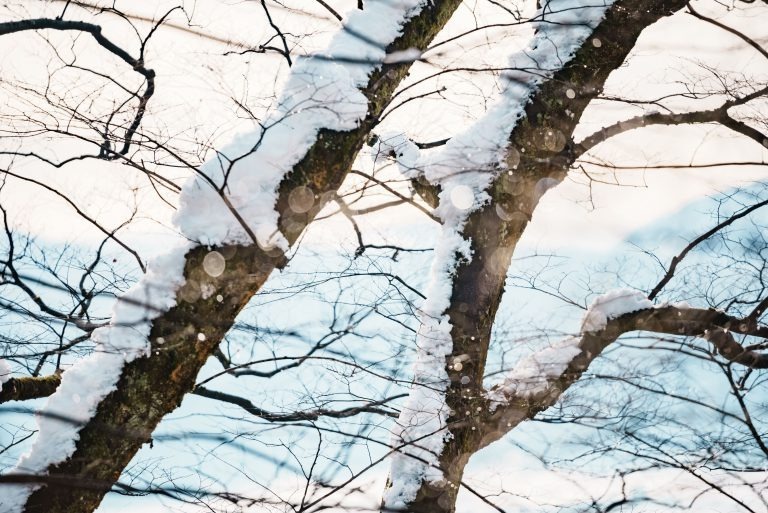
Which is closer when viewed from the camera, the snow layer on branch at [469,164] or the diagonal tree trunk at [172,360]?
the diagonal tree trunk at [172,360]

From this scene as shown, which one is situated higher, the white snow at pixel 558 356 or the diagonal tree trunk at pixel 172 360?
the white snow at pixel 558 356

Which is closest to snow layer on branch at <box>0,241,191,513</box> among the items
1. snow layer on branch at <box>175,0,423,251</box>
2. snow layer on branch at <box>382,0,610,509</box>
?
snow layer on branch at <box>175,0,423,251</box>

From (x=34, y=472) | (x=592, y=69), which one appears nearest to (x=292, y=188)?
(x=34, y=472)

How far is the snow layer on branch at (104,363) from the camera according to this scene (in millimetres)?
2609

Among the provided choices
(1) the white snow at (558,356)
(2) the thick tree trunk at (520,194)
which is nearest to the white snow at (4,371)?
(2) the thick tree trunk at (520,194)

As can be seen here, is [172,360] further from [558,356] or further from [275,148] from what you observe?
[558,356]

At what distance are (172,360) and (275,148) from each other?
4.51 ft

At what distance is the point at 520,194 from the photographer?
373 centimetres

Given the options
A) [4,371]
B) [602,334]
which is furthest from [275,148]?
[602,334]

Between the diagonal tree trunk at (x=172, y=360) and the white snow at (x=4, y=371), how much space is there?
1.12m

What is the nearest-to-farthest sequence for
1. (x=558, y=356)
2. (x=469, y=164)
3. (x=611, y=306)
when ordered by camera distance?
(x=469, y=164) < (x=558, y=356) < (x=611, y=306)

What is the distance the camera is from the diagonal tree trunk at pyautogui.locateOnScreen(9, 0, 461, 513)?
2.62 meters

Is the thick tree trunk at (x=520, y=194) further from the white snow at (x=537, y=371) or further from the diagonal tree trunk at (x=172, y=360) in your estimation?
the diagonal tree trunk at (x=172, y=360)

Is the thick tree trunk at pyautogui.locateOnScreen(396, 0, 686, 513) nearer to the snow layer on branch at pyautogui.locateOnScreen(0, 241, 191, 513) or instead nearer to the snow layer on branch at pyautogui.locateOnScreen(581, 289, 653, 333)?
the snow layer on branch at pyautogui.locateOnScreen(581, 289, 653, 333)
